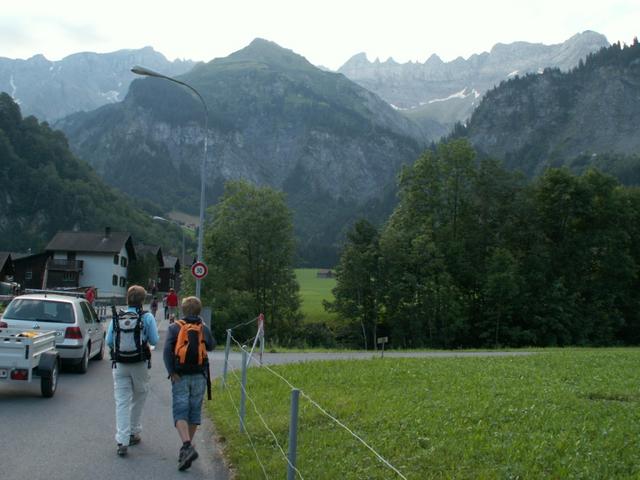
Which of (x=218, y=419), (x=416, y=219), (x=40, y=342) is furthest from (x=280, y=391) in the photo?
(x=416, y=219)

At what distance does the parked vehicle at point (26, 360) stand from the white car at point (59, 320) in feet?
9.38

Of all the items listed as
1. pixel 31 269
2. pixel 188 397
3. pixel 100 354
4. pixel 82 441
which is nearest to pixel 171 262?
pixel 31 269

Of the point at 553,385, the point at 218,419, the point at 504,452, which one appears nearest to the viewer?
the point at 504,452

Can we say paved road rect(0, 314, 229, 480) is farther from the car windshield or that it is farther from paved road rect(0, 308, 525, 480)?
the car windshield

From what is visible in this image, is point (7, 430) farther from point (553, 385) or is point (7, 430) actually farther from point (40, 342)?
point (553, 385)

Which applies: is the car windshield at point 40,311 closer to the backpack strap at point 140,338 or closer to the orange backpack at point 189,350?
the backpack strap at point 140,338

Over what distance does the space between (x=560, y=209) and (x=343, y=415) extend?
46.4 m

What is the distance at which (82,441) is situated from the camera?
28.4 ft

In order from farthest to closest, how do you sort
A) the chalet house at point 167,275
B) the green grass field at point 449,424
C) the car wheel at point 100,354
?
the chalet house at point 167,275, the car wheel at point 100,354, the green grass field at point 449,424

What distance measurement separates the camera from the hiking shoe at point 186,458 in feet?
24.2

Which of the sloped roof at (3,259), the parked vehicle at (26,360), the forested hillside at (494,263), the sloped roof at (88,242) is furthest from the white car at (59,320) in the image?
the sloped roof at (88,242)

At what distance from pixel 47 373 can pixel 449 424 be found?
7213 millimetres

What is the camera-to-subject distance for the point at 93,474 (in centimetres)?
712

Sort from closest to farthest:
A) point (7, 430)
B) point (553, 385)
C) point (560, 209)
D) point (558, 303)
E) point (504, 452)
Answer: point (504, 452), point (7, 430), point (553, 385), point (558, 303), point (560, 209)
